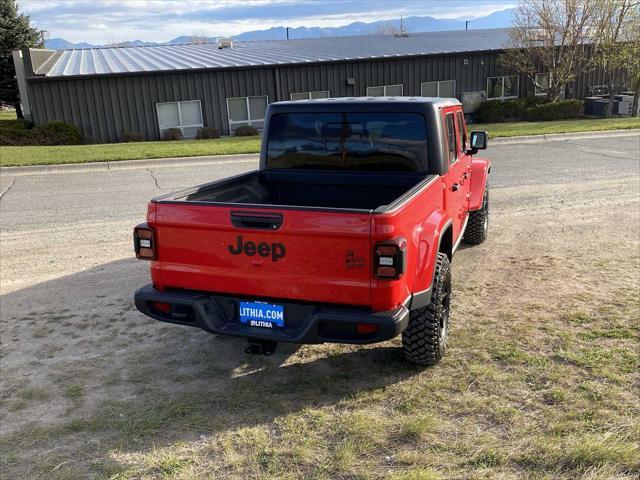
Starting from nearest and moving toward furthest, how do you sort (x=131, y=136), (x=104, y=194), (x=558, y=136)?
(x=104, y=194) → (x=558, y=136) → (x=131, y=136)

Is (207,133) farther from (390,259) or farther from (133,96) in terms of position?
(390,259)

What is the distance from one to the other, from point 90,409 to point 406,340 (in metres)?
2.38

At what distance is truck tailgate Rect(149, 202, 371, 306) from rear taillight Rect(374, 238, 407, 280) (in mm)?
66

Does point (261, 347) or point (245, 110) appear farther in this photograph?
point (245, 110)

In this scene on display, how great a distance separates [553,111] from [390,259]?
90.0 ft

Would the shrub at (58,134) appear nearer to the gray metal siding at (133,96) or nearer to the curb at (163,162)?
the gray metal siding at (133,96)

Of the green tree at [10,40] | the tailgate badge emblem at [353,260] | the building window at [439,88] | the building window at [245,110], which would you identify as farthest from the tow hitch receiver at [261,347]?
the green tree at [10,40]

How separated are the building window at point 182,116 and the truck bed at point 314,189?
22699 mm

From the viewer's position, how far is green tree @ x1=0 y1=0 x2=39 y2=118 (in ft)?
104

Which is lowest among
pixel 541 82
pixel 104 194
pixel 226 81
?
pixel 104 194

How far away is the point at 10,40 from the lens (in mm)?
31734

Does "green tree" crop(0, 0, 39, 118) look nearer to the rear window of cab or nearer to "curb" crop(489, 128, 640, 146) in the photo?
"curb" crop(489, 128, 640, 146)

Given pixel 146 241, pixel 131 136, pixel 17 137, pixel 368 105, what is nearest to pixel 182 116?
pixel 131 136

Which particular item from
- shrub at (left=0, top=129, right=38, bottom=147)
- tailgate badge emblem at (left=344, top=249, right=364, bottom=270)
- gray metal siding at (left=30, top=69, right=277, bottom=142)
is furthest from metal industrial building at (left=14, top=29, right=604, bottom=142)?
tailgate badge emblem at (left=344, top=249, right=364, bottom=270)
